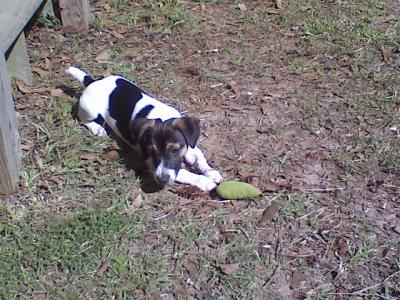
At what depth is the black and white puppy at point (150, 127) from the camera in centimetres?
440

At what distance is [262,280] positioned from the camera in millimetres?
3848

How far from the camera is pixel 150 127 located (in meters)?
4.48

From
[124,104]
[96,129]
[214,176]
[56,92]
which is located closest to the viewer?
[214,176]

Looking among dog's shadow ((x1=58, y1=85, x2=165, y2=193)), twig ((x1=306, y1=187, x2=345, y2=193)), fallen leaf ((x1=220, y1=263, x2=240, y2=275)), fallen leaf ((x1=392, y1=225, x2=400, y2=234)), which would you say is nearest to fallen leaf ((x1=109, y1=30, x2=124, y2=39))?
dog's shadow ((x1=58, y1=85, x2=165, y2=193))

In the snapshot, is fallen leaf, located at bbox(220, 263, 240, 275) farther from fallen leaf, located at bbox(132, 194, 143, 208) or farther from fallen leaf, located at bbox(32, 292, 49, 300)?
fallen leaf, located at bbox(32, 292, 49, 300)

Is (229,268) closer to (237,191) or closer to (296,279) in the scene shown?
(296,279)

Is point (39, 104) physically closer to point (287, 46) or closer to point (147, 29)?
point (147, 29)

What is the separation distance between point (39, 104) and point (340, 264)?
2.54m

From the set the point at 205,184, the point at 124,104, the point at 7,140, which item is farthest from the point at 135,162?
the point at 7,140

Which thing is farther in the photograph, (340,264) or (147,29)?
(147,29)

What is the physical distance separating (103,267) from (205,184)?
2.79ft

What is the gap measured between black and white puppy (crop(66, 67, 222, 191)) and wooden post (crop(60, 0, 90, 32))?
3.95ft

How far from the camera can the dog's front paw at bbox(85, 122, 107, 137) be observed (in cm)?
503

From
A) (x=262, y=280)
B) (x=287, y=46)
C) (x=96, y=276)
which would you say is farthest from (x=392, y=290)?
(x=287, y=46)
